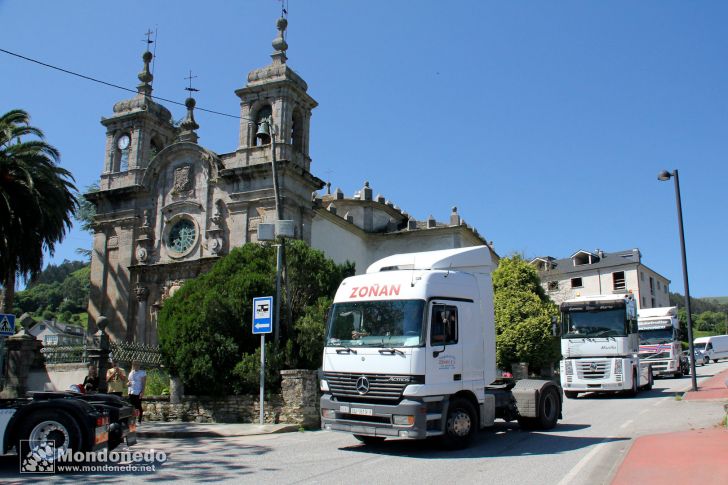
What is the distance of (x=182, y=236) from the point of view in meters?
32.0

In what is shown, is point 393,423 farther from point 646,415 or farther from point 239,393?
point 646,415

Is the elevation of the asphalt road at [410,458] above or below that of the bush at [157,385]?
below

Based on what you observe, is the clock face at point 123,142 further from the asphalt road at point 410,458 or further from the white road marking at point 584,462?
the white road marking at point 584,462

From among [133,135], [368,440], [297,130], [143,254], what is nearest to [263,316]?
[368,440]

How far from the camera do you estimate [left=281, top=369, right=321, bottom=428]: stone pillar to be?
573 inches

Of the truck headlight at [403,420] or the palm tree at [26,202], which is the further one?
the palm tree at [26,202]

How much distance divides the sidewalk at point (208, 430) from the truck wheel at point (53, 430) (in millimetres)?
4935

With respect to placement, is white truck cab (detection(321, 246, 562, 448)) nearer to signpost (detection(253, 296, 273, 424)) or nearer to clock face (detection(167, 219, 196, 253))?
signpost (detection(253, 296, 273, 424))

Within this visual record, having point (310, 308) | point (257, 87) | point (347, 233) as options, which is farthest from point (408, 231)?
point (310, 308)

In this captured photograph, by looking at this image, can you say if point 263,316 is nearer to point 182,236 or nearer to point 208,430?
point 208,430

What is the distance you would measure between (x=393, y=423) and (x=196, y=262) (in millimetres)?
22666

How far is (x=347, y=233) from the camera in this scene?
3897 cm

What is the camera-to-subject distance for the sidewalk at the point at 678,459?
24.4 feet

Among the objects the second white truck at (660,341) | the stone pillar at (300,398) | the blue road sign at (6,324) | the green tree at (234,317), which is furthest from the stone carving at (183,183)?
the second white truck at (660,341)
